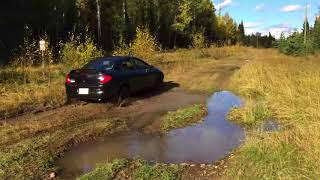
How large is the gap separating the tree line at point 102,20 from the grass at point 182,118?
448 inches

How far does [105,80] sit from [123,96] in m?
1.22

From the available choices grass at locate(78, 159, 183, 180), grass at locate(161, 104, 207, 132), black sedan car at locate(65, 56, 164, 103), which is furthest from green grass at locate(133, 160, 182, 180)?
black sedan car at locate(65, 56, 164, 103)

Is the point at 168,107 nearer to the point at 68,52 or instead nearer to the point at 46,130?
the point at 46,130

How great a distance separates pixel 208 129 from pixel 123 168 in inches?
157

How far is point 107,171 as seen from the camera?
7.24 m

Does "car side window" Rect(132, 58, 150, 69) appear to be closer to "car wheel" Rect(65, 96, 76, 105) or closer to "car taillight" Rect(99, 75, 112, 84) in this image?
"car taillight" Rect(99, 75, 112, 84)

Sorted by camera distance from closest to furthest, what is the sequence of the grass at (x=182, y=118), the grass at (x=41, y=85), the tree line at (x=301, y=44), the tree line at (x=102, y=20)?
the grass at (x=182, y=118)
the grass at (x=41, y=85)
the tree line at (x=102, y=20)
the tree line at (x=301, y=44)

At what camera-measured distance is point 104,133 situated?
10516mm

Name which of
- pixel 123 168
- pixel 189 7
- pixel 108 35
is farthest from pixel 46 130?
pixel 189 7

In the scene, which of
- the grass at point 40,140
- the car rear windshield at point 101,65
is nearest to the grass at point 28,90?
the car rear windshield at point 101,65

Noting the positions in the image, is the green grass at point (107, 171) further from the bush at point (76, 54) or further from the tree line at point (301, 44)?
the tree line at point (301, 44)

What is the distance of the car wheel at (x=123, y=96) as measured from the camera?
48.0 feet

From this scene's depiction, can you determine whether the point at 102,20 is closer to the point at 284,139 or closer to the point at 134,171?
the point at 284,139

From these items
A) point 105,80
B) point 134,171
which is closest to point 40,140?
point 134,171
